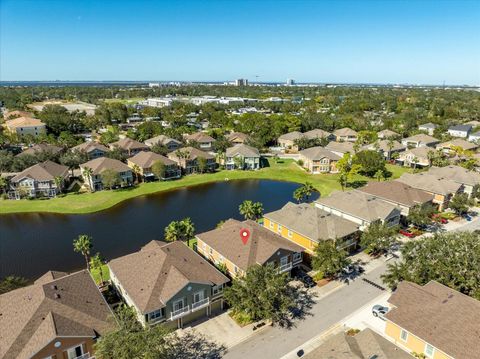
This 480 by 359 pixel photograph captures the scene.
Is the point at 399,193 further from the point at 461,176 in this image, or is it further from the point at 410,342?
the point at 410,342

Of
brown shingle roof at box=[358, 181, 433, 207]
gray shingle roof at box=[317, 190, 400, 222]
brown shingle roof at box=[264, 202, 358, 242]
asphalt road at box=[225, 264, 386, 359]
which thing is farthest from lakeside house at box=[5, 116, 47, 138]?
asphalt road at box=[225, 264, 386, 359]

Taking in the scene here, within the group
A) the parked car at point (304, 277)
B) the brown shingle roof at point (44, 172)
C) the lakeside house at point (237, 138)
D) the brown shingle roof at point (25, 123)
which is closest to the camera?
the parked car at point (304, 277)

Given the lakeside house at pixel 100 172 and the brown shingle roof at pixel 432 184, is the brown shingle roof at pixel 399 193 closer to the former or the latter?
the brown shingle roof at pixel 432 184

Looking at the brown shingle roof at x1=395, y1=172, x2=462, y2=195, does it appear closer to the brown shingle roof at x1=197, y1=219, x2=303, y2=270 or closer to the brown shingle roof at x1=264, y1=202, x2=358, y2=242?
the brown shingle roof at x1=264, y1=202, x2=358, y2=242

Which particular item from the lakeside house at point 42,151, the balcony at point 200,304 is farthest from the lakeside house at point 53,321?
the lakeside house at point 42,151

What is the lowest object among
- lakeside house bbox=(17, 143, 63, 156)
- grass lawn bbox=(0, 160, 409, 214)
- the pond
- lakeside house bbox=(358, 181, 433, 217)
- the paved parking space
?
the pond

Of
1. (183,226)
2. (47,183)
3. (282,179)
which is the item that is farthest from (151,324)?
(282,179)
